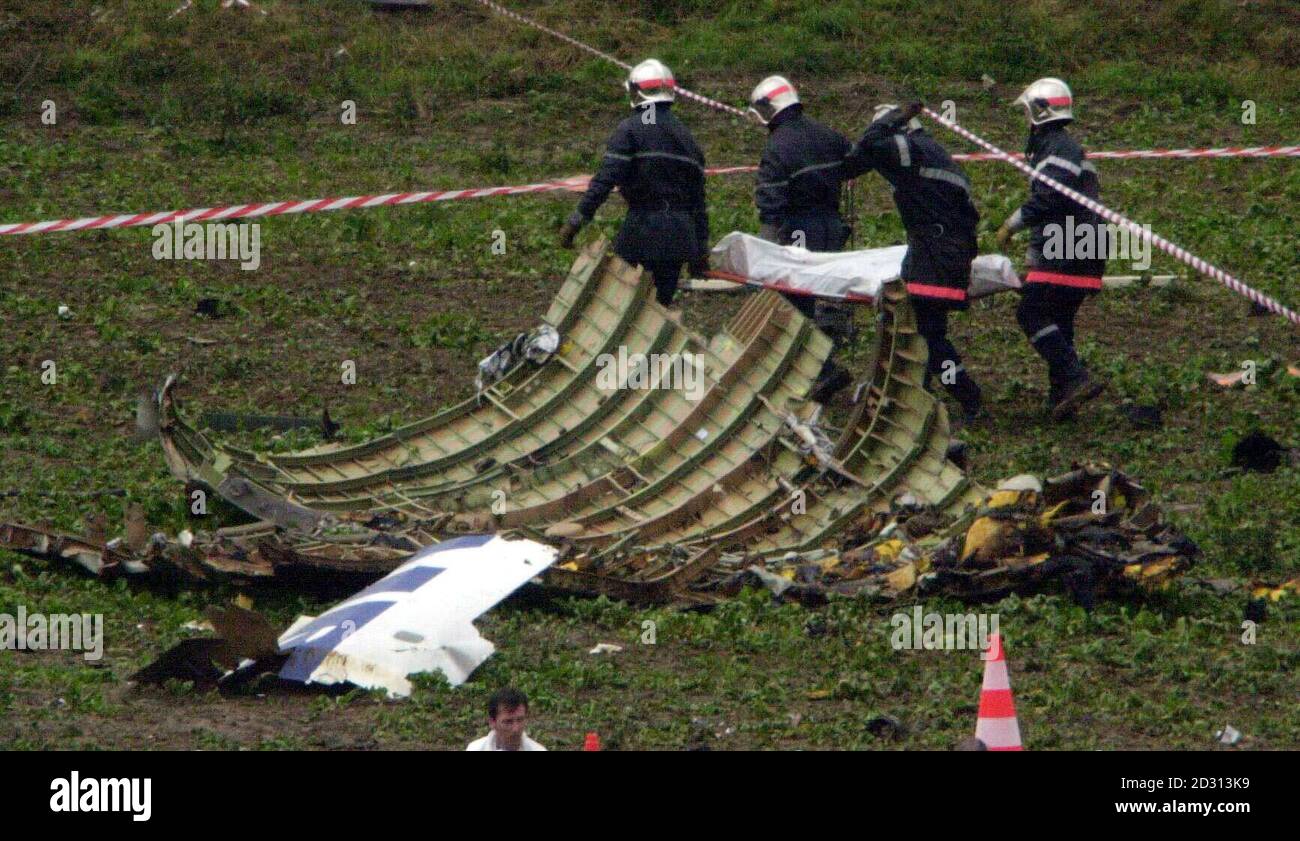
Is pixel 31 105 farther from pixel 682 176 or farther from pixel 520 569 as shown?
pixel 520 569

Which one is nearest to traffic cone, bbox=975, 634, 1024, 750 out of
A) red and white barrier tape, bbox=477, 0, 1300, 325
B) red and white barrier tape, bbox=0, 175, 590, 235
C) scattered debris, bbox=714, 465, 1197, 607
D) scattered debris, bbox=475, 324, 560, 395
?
scattered debris, bbox=714, 465, 1197, 607

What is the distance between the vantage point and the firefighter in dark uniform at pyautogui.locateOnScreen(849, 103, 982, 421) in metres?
14.3

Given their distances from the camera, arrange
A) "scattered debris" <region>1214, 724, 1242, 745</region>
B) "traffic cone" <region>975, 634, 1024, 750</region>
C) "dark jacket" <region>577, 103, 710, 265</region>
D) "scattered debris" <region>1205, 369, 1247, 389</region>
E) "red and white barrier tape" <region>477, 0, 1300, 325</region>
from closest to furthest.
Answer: "traffic cone" <region>975, 634, 1024, 750</region>, "scattered debris" <region>1214, 724, 1242, 745</region>, "red and white barrier tape" <region>477, 0, 1300, 325</region>, "dark jacket" <region>577, 103, 710, 265</region>, "scattered debris" <region>1205, 369, 1247, 389</region>

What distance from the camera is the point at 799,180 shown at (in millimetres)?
14883

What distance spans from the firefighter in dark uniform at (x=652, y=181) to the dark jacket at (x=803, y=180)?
486 mm

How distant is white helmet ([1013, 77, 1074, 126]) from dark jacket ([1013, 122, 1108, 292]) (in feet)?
0.28

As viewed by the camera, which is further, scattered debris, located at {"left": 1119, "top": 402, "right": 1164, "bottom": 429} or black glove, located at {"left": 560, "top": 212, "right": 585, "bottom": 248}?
scattered debris, located at {"left": 1119, "top": 402, "right": 1164, "bottom": 429}

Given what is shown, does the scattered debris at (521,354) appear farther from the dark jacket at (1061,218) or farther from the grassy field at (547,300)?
the dark jacket at (1061,218)

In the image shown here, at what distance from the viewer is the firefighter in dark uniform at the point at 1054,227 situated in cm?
1426

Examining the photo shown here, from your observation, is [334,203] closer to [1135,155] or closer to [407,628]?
[1135,155]

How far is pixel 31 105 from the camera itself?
22828 mm

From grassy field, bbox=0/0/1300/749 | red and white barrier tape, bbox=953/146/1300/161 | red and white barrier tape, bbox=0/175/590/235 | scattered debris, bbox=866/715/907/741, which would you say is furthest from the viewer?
red and white barrier tape, bbox=953/146/1300/161

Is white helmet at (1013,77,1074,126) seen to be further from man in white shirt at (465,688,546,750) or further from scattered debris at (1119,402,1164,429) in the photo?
man in white shirt at (465,688,546,750)
